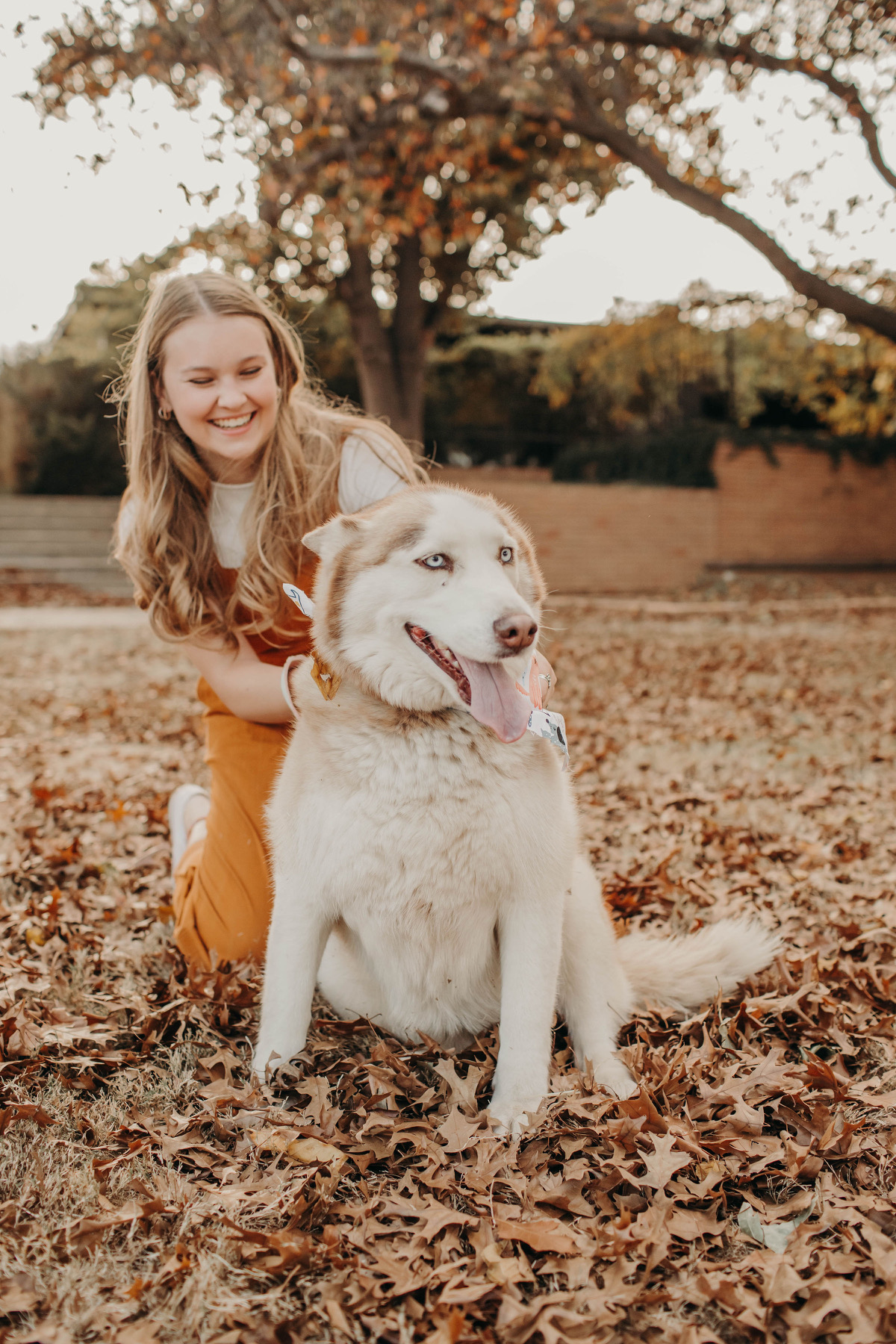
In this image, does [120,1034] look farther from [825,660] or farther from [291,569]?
[825,660]

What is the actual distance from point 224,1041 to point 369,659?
112cm

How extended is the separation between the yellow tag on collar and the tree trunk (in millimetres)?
10961

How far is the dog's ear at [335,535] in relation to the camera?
85.7 inches

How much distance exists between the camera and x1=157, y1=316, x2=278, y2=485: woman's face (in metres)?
2.76

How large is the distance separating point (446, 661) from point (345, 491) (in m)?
1.21

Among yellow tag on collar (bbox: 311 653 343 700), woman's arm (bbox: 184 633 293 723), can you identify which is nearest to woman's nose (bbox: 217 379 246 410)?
woman's arm (bbox: 184 633 293 723)

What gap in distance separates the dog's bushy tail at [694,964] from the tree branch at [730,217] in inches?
309

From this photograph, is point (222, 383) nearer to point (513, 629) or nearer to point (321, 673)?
point (321, 673)

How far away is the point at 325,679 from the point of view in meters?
2.17

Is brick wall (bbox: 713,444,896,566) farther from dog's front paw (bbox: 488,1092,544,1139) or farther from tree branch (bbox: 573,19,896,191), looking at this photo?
dog's front paw (bbox: 488,1092,544,1139)

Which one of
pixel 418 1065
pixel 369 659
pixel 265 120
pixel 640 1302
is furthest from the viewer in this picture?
pixel 265 120

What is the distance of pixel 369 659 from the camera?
6.79 feet

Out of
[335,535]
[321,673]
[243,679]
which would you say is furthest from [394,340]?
[321,673]

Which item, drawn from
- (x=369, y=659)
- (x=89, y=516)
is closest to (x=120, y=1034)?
(x=369, y=659)
